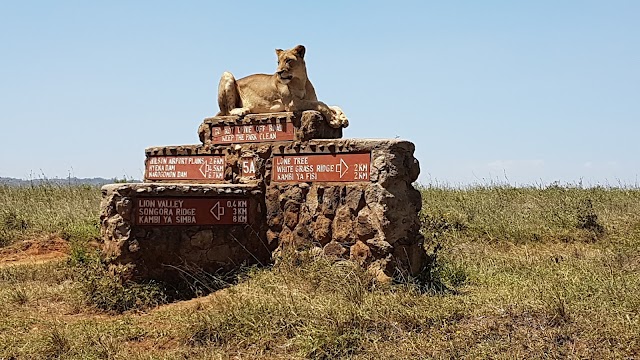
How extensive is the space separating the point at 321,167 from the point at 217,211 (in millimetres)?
1362

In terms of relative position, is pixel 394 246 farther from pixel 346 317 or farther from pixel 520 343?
pixel 520 343

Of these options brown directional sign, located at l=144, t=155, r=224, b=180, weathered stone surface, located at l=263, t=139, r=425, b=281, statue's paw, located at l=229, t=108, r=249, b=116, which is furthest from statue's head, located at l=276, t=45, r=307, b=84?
brown directional sign, located at l=144, t=155, r=224, b=180

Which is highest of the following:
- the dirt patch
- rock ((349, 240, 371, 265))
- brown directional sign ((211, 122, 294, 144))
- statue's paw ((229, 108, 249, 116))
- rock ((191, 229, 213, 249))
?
statue's paw ((229, 108, 249, 116))

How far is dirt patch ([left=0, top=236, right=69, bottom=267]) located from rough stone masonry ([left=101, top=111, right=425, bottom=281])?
3.61 meters

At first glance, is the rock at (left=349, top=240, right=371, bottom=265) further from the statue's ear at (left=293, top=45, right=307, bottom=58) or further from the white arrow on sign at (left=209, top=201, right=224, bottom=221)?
the statue's ear at (left=293, top=45, right=307, bottom=58)

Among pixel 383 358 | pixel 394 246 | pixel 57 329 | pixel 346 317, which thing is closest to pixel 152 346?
pixel 57 329

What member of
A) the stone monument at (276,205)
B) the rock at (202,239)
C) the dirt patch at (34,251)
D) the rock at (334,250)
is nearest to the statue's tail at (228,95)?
Result: the stone monument at (276,205)

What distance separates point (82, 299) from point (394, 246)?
3.41 meters

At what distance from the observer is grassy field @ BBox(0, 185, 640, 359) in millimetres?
5871

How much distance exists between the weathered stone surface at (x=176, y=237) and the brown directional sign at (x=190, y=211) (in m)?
0.04

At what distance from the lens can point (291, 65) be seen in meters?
9.41

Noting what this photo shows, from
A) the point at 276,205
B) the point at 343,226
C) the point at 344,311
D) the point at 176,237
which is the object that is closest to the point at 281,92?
the point at 276,205

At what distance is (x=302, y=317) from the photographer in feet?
Result: 21.3

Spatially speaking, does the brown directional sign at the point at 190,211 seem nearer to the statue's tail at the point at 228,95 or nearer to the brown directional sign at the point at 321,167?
the brown directional sign at the point at 321,167
